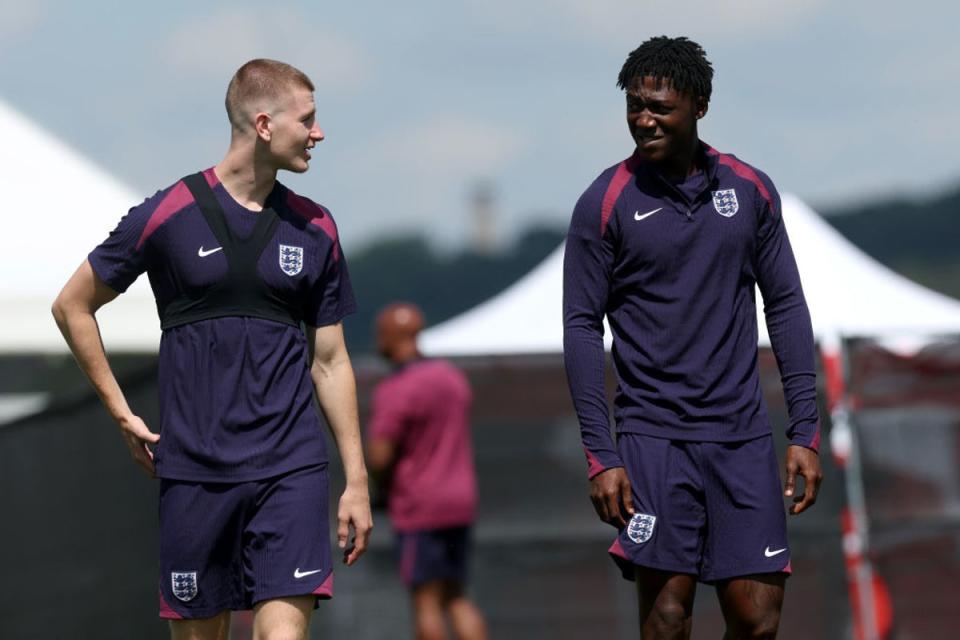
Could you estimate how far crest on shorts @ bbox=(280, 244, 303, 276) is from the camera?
5.30 metres

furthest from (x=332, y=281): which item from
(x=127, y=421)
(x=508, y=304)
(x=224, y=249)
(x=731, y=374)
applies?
(x=508, y=304)

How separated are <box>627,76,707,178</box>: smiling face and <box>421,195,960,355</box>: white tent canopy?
6.17 meters

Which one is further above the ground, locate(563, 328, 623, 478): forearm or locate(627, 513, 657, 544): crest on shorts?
locate(563, 328, 623, 478): forearm

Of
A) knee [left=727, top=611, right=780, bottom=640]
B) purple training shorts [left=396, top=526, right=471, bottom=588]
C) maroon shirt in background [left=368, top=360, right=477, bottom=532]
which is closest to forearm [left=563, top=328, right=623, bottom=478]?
knee [left=727, top=611, right=780, bottom=640]

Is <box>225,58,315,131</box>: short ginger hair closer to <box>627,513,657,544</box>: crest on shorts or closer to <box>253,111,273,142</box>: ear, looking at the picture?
<box>253,111,273,142</box>: ear

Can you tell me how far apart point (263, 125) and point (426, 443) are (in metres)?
4.61

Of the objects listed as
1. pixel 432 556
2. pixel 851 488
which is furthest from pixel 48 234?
pixel 851 488

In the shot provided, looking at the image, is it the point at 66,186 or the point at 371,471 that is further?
the point at 371,471

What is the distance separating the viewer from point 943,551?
974 cm

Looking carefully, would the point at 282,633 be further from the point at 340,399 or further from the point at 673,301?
the point at 673,301

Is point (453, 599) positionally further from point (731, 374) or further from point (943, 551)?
point (731, 374)

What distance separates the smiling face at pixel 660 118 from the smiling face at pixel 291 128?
0.97 metres

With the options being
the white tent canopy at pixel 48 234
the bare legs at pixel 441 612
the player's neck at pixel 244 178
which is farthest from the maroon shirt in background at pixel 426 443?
the player's neck at pixel 244 178

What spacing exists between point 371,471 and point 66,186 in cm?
241
